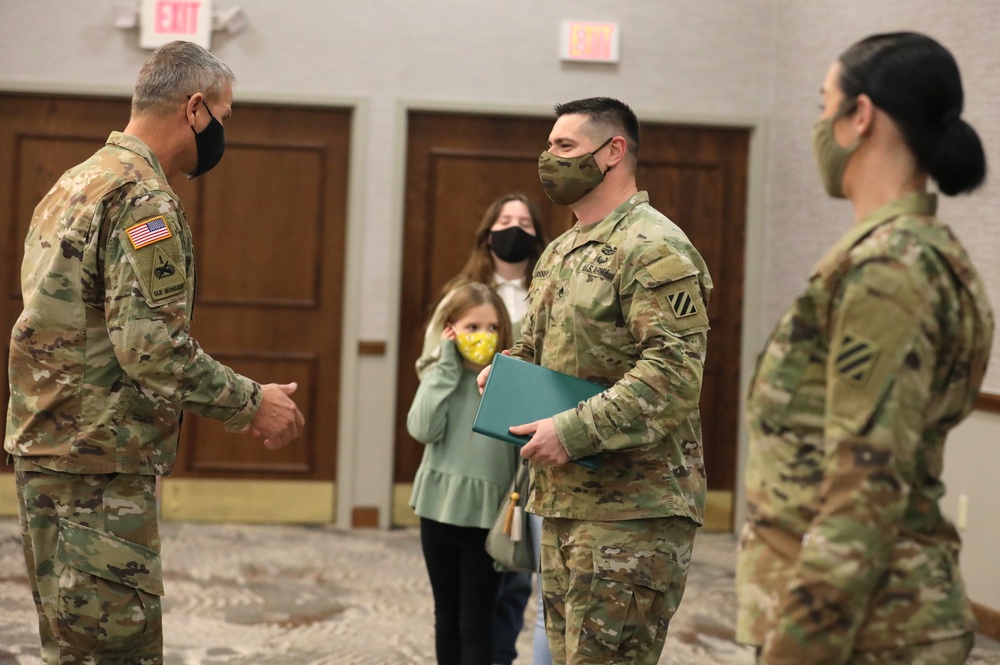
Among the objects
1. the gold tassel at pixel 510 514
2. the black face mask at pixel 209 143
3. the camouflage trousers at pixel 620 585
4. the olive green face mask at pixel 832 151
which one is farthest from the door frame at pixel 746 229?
the olive green face mask at pixel 832 151

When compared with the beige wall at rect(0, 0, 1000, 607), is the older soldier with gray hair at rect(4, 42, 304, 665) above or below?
below

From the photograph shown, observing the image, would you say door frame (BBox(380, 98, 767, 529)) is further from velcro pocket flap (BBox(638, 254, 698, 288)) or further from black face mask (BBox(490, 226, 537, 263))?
velcro pocket flap (BBox(638, 254, 698, 288))

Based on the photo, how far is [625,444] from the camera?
209 cm

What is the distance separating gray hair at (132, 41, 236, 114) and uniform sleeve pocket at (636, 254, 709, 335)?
0.99 metres

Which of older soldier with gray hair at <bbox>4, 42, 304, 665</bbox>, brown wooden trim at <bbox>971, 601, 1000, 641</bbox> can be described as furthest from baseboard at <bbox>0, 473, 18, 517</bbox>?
brown wooden trim at <bbox>971, 601, 1000, 641</bbox>

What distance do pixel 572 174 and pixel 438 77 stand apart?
346 cm

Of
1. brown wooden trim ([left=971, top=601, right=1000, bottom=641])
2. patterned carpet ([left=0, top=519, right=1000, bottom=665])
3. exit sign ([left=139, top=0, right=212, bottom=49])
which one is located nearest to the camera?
patterned carpet ([left=0, top=519, right=1000, bottom=665])

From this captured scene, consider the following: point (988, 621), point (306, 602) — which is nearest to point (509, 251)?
point (306, 602)

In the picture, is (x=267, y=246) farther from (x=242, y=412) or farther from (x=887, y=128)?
(x=887, y=128)

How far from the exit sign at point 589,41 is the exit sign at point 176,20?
5.76ft

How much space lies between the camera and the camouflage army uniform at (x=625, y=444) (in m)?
2.09

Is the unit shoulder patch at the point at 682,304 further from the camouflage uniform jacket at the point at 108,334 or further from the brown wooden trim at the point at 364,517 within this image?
the brown wooden trim at the point at 364,517

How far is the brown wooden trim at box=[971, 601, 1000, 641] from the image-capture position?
4.00 metres

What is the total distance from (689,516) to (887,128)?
97 cm
